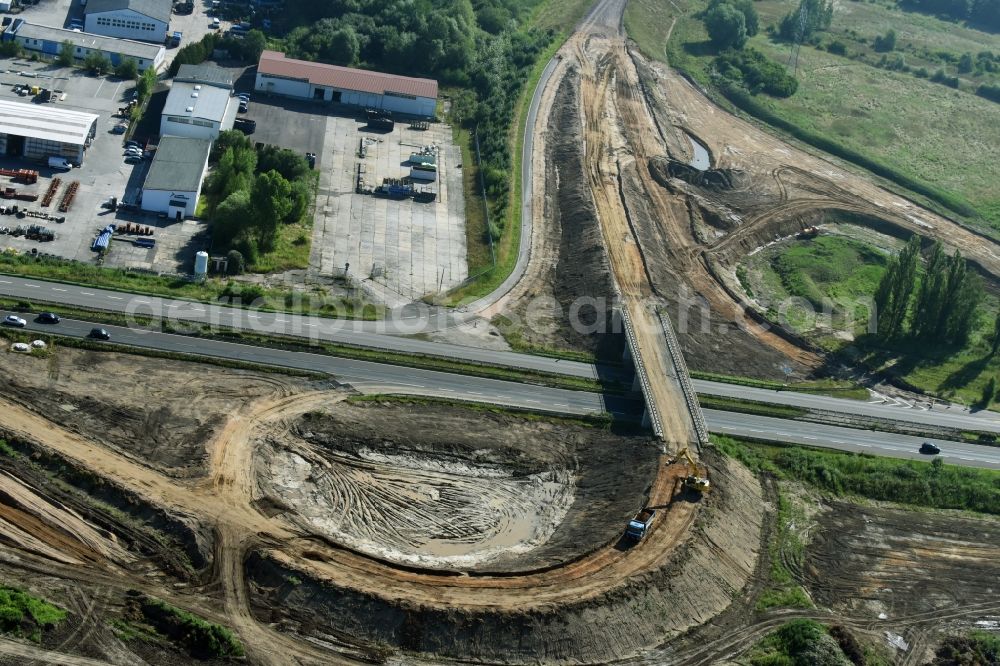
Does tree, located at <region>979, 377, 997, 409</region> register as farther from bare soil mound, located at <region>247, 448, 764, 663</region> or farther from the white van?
the white van

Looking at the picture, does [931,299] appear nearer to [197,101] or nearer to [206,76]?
[197,101]

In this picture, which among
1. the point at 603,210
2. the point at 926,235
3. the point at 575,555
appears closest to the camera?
the point at 575,555

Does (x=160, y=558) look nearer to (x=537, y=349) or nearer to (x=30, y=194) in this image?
(x=537, y=349)

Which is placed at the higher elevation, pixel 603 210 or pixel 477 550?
pixel 603 210

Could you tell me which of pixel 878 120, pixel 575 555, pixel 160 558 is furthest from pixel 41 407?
pixel 878 120

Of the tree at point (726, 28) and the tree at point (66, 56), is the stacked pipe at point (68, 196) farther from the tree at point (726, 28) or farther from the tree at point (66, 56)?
the tree at point (726, 28)

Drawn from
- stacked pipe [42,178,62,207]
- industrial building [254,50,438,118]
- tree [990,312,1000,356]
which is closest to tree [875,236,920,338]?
tree [990,312,1000,356]

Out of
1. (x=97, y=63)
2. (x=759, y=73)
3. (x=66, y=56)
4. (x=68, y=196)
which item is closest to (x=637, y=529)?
(x=68, y=196)

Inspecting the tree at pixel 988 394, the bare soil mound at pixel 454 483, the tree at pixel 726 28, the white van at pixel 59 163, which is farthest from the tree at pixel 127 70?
the tree at pixel 988 394
